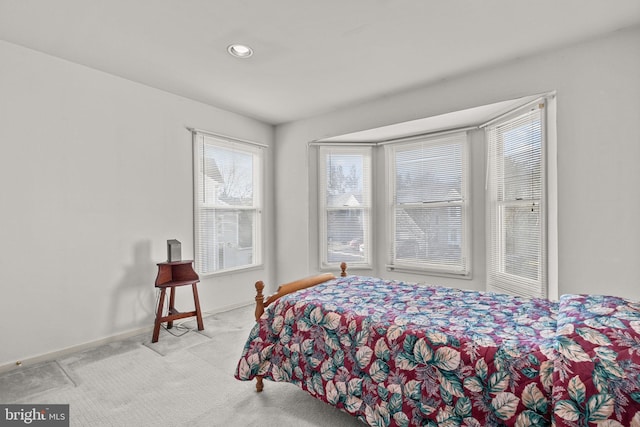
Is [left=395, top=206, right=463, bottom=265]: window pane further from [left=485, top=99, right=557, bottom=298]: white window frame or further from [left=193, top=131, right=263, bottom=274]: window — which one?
[left=193, top=131, right=263, bottom=274]: window

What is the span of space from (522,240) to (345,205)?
6.58 feet

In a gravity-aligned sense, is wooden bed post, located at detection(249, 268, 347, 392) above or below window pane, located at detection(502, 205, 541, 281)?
below

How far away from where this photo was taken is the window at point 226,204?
3.69 meters

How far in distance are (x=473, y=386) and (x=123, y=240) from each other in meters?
3.10

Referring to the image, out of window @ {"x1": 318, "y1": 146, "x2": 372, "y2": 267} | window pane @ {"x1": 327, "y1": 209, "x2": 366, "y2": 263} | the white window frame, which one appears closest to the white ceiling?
the white window frame

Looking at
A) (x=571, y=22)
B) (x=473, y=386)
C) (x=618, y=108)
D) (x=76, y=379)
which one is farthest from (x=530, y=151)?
(x=76, y=379)

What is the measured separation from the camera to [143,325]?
322 cm

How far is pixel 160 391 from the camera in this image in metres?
2.17

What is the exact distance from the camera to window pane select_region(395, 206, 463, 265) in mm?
3529

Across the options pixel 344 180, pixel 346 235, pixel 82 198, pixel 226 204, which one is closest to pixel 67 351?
pixel 82 198

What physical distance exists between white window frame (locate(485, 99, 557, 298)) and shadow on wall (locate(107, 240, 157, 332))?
11.4 ft

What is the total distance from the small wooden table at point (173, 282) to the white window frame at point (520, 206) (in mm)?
2999

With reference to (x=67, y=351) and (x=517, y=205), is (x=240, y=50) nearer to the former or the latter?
(x=517, y=205)

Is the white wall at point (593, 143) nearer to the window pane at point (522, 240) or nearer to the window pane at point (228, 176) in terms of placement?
the window pane at point (522, 240)
